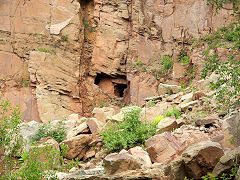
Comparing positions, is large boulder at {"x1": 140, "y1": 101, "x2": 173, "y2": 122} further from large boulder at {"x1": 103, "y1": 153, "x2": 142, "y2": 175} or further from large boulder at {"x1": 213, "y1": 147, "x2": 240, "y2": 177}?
large boulder at {"x1": 213, "y1": 147, "x2": 240, "y2": 177}

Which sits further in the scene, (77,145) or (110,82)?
(110,82)

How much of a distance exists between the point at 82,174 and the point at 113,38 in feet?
48.0

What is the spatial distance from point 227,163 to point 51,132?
7.42 metres

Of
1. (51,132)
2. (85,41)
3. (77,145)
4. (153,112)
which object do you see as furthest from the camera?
(85,41)

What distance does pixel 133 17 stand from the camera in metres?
19.8

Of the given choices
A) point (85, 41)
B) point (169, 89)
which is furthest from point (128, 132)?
point (85, 41)

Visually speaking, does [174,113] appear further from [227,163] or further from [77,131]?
[227,163]

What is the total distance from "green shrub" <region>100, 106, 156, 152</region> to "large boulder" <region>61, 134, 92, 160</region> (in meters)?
0.59

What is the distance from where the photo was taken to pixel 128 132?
8.73m

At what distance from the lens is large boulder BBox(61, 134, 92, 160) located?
9059mm

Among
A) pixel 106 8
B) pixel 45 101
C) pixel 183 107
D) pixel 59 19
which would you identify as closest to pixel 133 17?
pixel 106 8

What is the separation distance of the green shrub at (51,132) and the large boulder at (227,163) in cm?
685

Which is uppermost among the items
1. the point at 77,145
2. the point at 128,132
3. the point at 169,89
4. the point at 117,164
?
the point at 117,164

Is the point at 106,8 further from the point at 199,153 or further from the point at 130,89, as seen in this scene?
the point at 199,153
